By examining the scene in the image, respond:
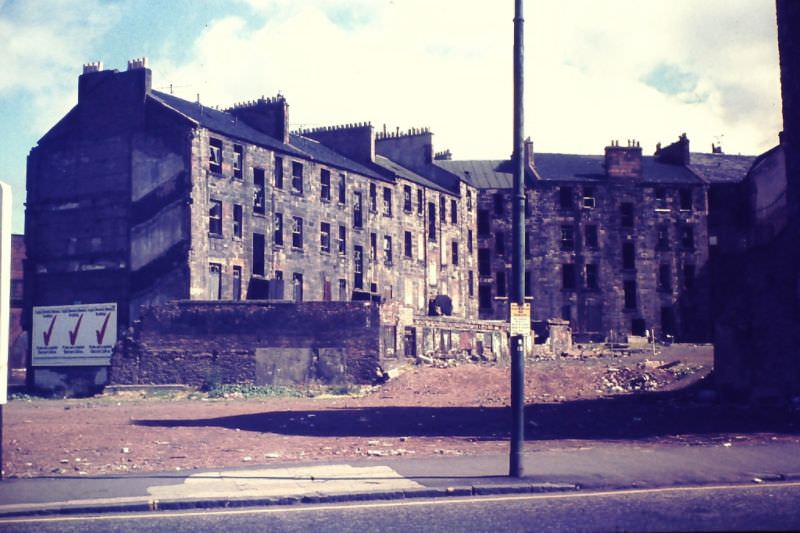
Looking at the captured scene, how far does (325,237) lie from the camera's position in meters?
47.7

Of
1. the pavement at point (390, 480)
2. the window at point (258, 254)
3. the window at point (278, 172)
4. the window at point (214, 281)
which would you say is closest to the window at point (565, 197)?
the window at point (278, 172)

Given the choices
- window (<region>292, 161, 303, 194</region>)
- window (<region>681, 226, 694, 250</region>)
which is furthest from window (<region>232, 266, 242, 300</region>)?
window (<region>681, 226, 694, 250</region>)

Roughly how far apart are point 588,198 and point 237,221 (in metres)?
30.7

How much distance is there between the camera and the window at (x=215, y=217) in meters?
40.2

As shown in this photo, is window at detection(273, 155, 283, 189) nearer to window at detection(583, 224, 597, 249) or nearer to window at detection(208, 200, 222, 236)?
window at detection(208, 200, 222, 236)

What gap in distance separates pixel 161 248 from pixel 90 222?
4.96 metres

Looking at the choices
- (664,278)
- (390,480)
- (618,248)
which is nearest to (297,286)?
(618,248)

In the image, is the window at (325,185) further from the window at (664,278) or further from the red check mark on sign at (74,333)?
the window at (664,278)

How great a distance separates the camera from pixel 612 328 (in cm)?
5978

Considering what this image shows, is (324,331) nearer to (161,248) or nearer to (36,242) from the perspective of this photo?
(161,248)

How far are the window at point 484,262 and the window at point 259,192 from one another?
79.7ft

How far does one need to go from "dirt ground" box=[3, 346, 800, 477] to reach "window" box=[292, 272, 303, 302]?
12002 millimetres

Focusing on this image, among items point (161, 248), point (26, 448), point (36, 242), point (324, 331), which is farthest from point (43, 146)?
point (26, 448)

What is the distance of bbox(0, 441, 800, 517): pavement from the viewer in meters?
10.3
